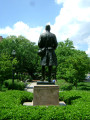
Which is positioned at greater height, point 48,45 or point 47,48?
point 48,45

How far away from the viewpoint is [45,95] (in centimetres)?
749

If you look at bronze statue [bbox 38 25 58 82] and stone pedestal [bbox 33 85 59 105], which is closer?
stone pedestal [bbox 33 85 59 105]

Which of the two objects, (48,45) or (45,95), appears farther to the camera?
(48,45)

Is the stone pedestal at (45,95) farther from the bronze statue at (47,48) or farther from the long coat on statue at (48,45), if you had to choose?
the long coat on statue at (48,45)

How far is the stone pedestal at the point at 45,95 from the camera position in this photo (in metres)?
7.47

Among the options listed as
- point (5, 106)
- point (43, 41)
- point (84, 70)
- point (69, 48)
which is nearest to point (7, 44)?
point (69, 48)

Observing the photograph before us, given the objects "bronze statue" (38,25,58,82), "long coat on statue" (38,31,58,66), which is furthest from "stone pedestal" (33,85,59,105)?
"long coat on statue" (38,31,58,66)

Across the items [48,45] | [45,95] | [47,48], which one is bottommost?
[45,95]

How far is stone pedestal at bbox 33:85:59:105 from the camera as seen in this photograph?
7.47m

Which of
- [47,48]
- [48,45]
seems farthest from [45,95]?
[48,45]

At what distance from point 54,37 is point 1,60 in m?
11.4

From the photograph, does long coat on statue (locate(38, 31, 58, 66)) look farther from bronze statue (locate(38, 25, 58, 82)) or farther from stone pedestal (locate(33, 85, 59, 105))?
stone pedestal (locate(33, 85, 59, 105))

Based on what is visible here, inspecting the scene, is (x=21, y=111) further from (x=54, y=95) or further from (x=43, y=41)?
(x=43, y=41)

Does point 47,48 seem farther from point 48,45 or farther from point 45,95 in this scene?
point 45,95
